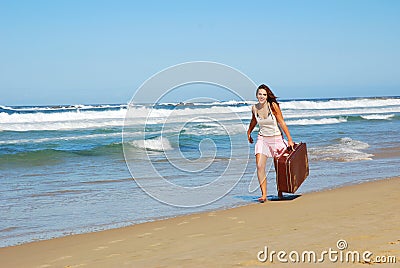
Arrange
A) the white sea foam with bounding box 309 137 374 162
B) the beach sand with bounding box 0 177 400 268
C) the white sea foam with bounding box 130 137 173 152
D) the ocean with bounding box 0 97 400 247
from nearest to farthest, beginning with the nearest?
the beach sand with bounding box 0 177 400 268
the ocean with bounding box 0 97 400 247
the white sea foam with bounding box 309 137 374 162
the white sea foam with bounding box 130 137 173 152


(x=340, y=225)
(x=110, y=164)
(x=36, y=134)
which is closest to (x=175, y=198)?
(x=340, y=225)

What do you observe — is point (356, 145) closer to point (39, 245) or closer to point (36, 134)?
point (39, 245)

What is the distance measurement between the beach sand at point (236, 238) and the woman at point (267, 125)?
72 centimetres

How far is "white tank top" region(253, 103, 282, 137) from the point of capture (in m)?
7.41

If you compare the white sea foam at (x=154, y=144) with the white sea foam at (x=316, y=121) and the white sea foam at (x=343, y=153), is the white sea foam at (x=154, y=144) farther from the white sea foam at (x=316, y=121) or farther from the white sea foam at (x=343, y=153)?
the white sea foam at (x=316, y=121)

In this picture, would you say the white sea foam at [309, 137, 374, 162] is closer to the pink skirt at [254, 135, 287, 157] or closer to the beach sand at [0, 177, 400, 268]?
the pink skirt at [254, 135, 287, 157]

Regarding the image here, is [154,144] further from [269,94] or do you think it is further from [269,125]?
[269,94]

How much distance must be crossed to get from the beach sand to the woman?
719 millimetres

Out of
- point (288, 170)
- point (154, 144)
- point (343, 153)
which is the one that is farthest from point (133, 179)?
point (154, 144)

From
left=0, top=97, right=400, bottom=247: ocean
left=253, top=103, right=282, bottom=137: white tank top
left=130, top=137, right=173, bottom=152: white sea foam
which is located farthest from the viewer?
left=130, top=137, right=173, bottom=152: white sea foam

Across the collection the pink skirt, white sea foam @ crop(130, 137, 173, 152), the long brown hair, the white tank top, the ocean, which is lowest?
the ocean

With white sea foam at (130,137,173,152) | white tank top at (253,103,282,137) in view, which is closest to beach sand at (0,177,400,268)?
white tank top at (253,103,282,137)

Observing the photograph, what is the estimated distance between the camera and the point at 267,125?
745 centimetres

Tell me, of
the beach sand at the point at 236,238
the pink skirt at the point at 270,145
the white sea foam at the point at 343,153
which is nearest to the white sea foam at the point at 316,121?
the white sea foam at the point at 343,153
